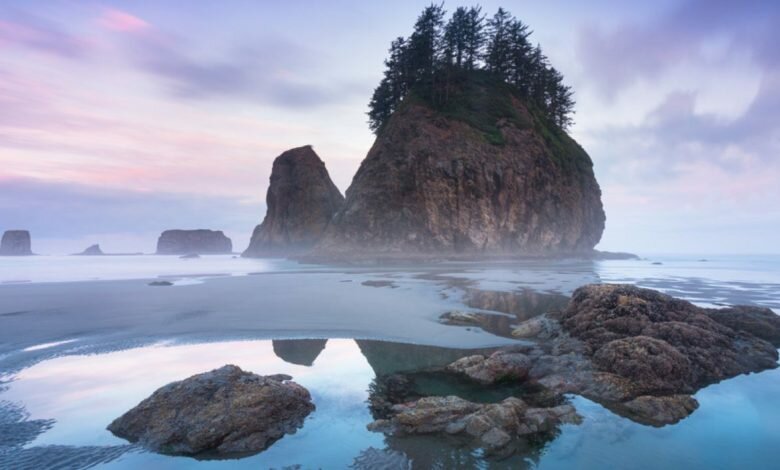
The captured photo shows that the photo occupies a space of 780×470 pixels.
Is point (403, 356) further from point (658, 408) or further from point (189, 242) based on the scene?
point (189, 242)

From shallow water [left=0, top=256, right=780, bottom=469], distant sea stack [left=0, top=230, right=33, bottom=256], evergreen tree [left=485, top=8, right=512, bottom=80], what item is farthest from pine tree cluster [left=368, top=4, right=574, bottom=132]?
distant sea stack [left=0, top=230, right=33, bottom=256]

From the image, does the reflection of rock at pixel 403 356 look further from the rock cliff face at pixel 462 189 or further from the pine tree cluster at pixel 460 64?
the pine tree cluster at pixel 460 64

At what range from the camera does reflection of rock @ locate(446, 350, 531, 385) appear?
7.45m

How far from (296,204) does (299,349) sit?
72.9m

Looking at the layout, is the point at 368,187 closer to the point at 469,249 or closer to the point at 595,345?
the point at 469,249

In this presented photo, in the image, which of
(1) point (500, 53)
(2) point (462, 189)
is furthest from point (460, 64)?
(2) point (462, 189)

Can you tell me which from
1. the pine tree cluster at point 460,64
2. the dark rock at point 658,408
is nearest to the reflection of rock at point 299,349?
the dark rock at point 658,408

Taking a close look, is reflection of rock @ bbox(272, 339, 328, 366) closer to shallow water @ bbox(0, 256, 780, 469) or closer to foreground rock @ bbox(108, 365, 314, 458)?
shallow water @ bbox(0, 256, 780, 469)

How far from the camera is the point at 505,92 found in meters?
63.6

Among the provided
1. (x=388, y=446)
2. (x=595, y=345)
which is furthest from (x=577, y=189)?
(x=388, y=446)

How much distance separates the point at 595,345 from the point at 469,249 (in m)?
42.8

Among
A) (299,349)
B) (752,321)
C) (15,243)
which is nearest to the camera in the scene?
(299,349)

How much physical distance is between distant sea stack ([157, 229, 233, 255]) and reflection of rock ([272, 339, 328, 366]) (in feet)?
572

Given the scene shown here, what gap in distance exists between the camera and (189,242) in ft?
551
